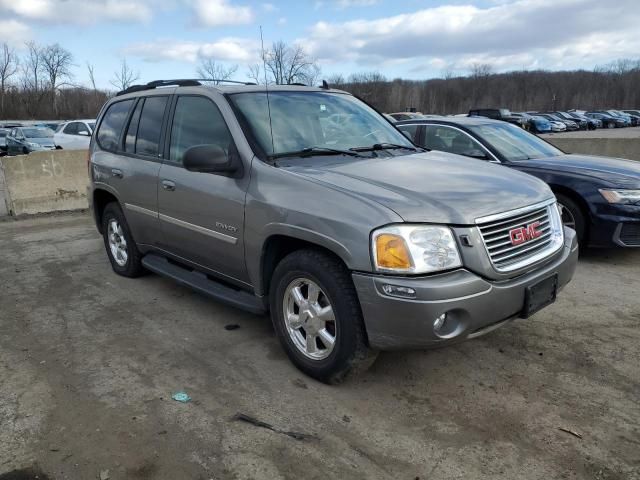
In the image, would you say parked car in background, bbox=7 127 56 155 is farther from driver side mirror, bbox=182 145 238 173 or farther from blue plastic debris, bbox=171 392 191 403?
blue plastic debris, bbox=171 392 191 403

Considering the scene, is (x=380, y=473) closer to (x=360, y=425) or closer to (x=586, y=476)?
(x=360, y=425)

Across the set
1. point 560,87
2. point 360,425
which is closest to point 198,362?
point 360,425

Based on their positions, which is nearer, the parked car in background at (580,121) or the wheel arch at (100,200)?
the wheel arch at (100,200)

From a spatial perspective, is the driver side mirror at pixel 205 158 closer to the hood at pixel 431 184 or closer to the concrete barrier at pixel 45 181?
the hood at pixel 431 184

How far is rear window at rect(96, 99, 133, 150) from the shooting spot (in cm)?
514

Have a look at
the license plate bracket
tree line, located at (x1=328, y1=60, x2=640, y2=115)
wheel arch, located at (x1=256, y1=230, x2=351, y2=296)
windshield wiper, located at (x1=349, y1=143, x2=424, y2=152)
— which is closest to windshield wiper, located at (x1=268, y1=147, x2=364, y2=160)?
windshield wiper, located at (x1=349, y1=143, x2=424, y2=152)

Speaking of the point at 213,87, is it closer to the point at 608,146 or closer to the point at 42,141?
the point at 608,146

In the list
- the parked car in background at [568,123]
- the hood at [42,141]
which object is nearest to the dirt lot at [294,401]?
the hood at [42,141]

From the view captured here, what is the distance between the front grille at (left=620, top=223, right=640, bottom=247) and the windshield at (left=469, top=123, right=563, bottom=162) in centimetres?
143

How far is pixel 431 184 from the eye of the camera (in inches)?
124

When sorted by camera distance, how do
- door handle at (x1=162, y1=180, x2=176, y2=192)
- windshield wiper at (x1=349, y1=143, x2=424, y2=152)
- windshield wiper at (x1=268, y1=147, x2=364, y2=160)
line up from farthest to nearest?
door handle at (x1=162, y1=180, x2=176, y2=192)
windshield wiper at (x1=349, y1=143, x2=424, y2=152)
windshield wiper at (x1=268, y1=147, x2=364, y2=160)

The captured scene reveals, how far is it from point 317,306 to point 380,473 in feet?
3.38

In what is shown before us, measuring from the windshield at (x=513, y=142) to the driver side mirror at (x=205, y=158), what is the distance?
4.09 metres

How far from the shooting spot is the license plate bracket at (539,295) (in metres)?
3.01
